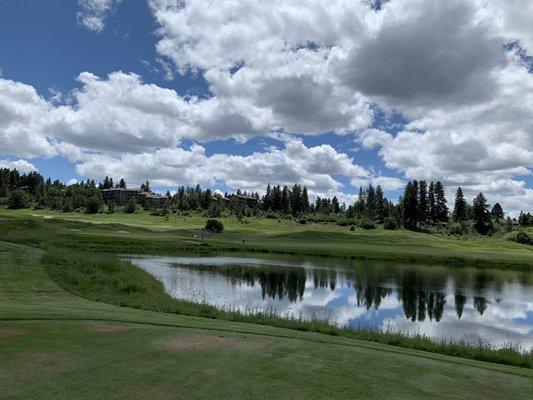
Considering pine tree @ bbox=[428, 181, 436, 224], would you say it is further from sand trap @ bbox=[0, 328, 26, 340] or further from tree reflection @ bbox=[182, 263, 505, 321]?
sand trap @ bbox=[0, 328, 26, 340]

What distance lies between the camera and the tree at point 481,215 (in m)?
143

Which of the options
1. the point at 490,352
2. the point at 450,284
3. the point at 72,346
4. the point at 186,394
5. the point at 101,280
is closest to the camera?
the point at 186,394

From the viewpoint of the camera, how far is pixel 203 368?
379 inches

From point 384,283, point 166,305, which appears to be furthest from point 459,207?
point 166,305

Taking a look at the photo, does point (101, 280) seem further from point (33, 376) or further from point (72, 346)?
point (33, 376)

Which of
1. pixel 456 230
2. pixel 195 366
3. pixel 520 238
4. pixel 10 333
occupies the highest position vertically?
pixel 456 230

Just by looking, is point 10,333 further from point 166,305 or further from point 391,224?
point 391,224

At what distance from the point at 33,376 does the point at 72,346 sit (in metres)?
2.61

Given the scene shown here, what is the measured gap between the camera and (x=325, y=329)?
20.3 meters

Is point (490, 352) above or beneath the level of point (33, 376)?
beneath

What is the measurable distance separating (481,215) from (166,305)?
461 feet

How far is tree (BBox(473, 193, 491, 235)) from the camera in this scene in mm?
143250

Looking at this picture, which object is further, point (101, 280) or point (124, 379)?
point (101, 280)

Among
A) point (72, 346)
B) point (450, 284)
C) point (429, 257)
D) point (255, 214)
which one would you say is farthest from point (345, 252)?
point (255, 214)
